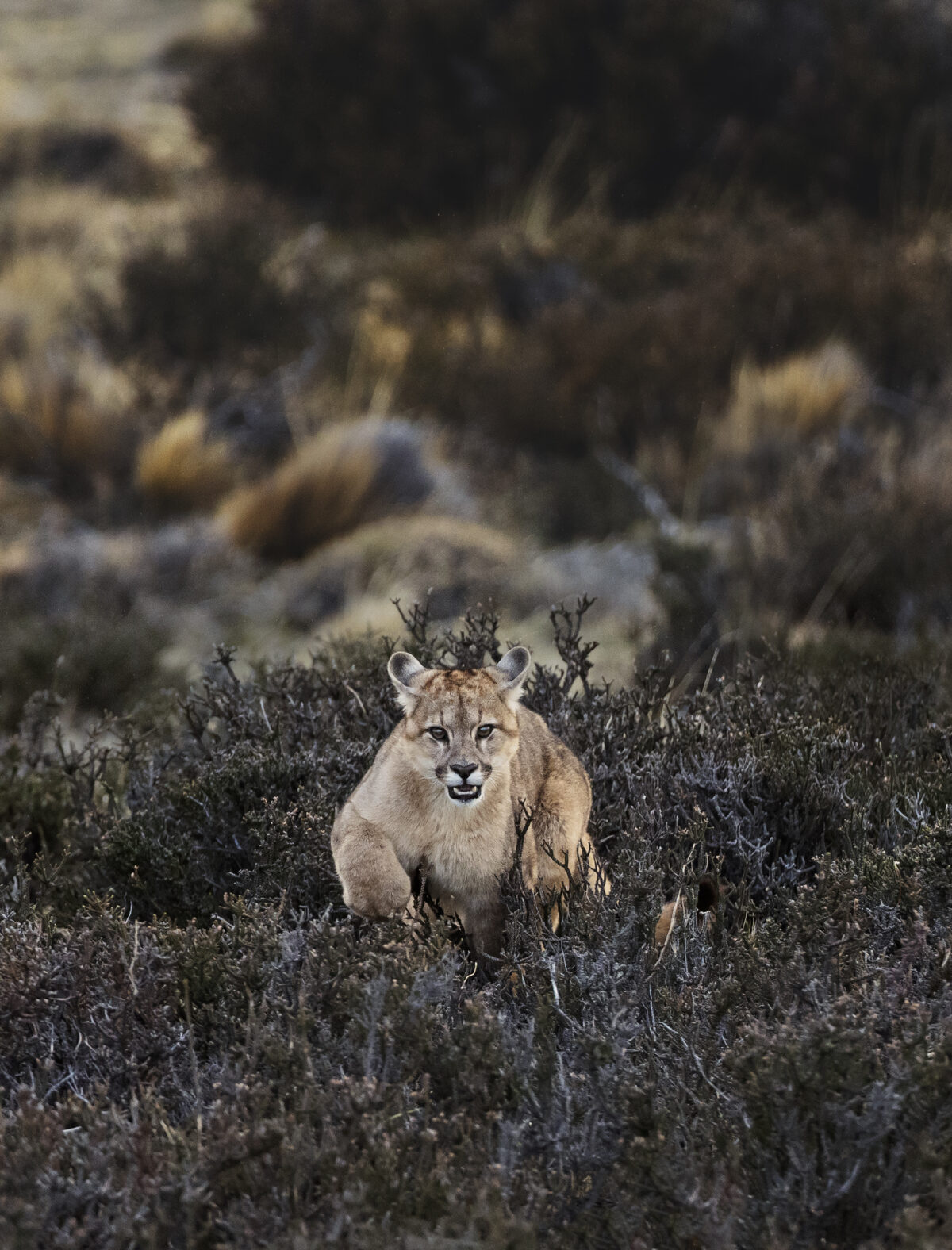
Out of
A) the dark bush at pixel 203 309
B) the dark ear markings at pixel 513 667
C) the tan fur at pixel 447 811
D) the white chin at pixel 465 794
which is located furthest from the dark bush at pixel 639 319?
the white chin at pixel 465 794

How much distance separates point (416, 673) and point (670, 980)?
99cm

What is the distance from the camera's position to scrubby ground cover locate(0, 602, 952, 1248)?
91.1 inches

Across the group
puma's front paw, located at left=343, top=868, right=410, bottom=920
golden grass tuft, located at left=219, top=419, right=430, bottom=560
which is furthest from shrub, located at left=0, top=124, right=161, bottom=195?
puma's front paw, located at left=343, top=868, right=410, bottom=920

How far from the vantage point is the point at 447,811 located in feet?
10.2

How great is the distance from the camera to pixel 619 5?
49.5 ft

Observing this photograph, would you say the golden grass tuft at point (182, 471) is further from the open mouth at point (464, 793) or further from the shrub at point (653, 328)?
the open mouth at point (464, 793)

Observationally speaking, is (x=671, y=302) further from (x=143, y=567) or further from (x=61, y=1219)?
(x=61, y=1219)

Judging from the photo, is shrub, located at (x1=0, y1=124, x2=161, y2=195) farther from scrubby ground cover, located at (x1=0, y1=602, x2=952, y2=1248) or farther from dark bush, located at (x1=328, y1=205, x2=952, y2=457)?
scrubby ground cover, located at (x1=0, y1=602, x2=952, y2=1248)

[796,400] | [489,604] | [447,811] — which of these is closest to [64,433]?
[796,400]

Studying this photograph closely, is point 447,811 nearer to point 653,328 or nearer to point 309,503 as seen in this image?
point 309,503

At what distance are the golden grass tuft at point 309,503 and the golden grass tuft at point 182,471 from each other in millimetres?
254

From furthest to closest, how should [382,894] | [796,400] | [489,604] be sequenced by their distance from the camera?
[796,400] → [489,604] → [382,894]

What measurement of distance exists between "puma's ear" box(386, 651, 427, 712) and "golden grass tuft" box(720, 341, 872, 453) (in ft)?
22.4

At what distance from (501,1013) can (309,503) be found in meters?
6.40
